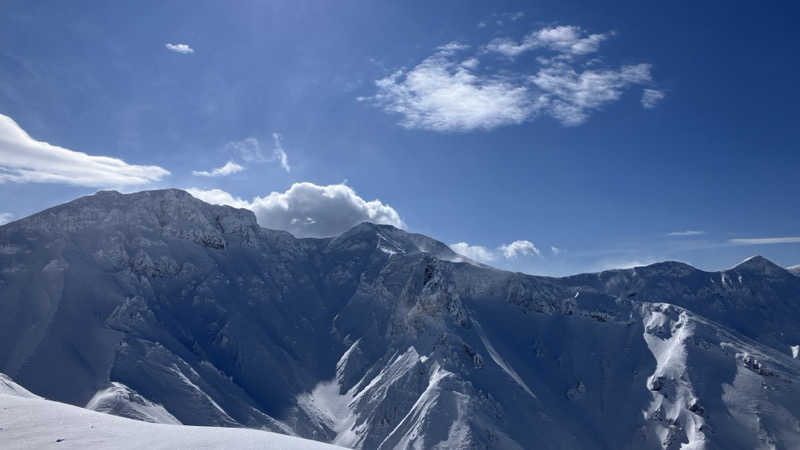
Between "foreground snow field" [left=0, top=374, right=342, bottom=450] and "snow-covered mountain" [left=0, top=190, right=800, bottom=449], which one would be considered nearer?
"foreground snow field" [left=0, top=374, right=342, bottom=450]

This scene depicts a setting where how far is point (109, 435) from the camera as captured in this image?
3002cm

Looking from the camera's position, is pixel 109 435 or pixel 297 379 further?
pixel 297 379

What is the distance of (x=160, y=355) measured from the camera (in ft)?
520

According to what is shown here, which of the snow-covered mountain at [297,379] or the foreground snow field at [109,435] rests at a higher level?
the foreground snow field at [109,435]

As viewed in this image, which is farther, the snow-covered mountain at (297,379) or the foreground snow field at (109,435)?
the snow-covered mountain at (297,379)

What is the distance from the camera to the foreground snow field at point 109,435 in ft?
92.7

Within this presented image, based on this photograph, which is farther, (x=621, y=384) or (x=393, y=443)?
(x=621, y=384)

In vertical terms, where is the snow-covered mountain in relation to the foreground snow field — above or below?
below

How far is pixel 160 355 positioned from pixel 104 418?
139 m

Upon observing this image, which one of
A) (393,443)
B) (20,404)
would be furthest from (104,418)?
(393,443)

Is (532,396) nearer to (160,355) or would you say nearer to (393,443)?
(393,443)

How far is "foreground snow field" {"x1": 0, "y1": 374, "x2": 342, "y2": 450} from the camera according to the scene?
92.7 feet

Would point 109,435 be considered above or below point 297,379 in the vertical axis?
above

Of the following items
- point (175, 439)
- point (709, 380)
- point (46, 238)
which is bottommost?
point (709, 380)
